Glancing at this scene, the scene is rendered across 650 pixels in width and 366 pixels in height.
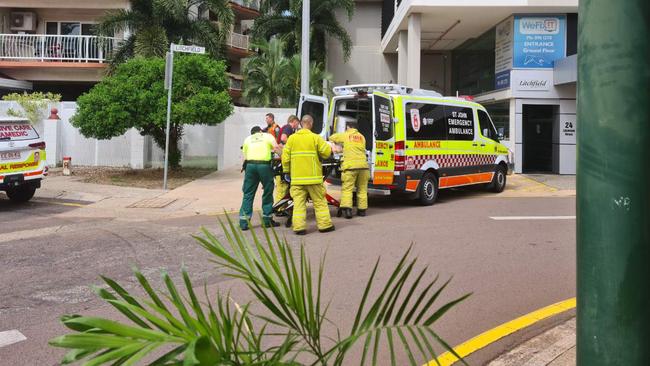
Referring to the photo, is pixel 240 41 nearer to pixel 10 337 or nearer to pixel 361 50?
pixel 361 50

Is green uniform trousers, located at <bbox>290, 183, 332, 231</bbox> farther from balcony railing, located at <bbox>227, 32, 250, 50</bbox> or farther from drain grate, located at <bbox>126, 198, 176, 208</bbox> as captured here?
balcony railing, located at <bbox>227, 32, 250, 50</bbox>

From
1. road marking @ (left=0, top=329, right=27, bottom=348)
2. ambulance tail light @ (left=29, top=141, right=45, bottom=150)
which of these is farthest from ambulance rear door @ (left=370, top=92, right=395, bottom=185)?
road marking @ (left=0, top=329, right=27, bottom=348)

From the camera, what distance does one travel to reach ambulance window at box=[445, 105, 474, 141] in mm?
12109

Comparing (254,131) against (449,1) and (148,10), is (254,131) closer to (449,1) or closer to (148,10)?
(449,1)

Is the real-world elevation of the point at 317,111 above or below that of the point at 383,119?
above

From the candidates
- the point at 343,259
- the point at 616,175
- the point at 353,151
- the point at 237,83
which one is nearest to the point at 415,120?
the point at 353,151

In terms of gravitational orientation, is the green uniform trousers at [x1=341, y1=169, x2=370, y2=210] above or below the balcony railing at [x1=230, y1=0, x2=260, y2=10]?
below

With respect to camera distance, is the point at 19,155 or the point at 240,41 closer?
the point at 19,155

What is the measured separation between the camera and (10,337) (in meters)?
4.46

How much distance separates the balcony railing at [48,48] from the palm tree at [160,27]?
359 centimetres

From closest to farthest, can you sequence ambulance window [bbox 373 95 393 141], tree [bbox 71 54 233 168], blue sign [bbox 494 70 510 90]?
ambulance window [bbox 373 95 393 141]
tree [bbox 71 54 233 168]
blue sign [bbox 494 70 510 90]

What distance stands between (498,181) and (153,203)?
800 cm

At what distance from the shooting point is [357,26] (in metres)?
33.8

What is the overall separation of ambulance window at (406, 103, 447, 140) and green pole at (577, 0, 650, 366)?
8985 mm
